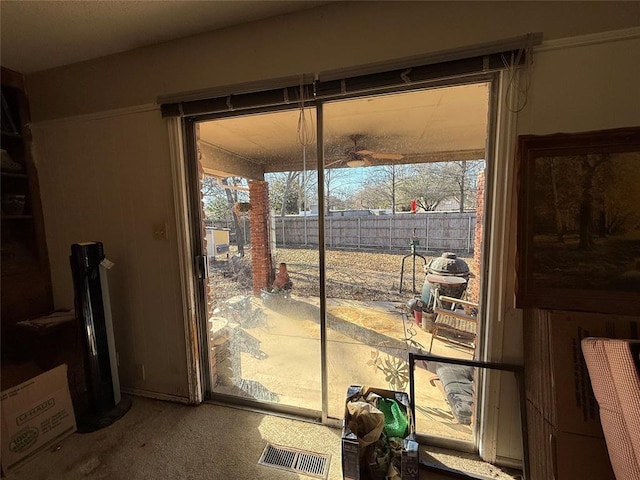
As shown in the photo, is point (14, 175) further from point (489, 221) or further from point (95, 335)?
point (489, 221)

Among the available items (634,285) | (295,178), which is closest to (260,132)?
(295,178)

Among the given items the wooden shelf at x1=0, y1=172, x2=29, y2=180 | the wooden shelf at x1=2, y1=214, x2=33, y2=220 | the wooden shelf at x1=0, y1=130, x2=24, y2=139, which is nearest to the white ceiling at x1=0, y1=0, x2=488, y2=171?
the wooden shelf at x1=0, y1=130, x2=24, y2=139

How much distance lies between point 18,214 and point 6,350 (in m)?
0.96

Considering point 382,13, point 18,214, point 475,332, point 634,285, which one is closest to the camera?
point 634,285

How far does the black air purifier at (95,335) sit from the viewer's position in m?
1.63

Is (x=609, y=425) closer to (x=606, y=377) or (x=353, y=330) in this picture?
(x=606, y=377)

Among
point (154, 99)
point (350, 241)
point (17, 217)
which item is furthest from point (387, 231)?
point (17, 217)

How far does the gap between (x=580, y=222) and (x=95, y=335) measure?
270cm

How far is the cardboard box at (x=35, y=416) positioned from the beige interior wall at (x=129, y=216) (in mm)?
396

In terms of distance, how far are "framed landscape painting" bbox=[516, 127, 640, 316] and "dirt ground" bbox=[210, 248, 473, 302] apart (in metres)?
0.51

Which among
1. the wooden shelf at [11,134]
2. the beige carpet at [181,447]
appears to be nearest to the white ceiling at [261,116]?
the wooden shelf at [11,134]

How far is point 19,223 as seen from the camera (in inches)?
80.2

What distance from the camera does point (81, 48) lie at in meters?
1.69

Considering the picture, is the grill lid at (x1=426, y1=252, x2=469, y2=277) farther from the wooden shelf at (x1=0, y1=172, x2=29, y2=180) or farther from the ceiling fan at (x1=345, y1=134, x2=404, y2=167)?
the wooden shelf at (x1=0, y1=172, x2=29, y2=180)
